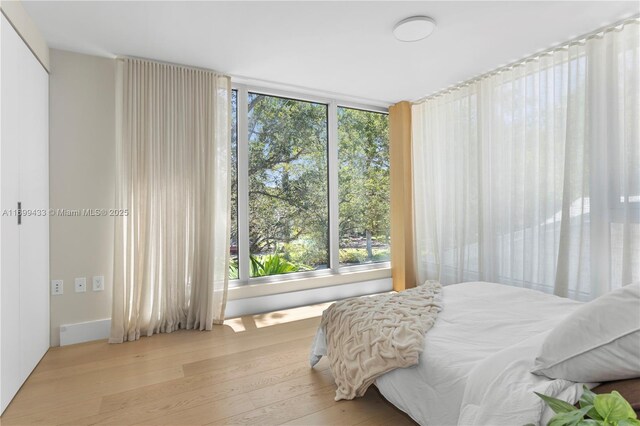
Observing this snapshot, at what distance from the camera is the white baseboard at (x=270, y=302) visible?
2.92 meters

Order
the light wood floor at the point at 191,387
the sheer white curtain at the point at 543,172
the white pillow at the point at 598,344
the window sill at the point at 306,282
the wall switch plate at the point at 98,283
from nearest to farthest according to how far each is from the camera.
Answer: the white pillow at the point at 598,344
the light wood floor at the point at 191,387
the sheer white curtain at the point at 543,172
the wall switch plate at the point at 98,283
the window sill at the point at 306,282

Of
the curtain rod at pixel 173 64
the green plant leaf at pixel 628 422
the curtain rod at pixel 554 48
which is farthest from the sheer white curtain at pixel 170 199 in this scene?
the green plant leaf at pixel 628 422

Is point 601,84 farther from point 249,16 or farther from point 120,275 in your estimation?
point 120,275

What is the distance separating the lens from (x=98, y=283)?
3014 millimetres

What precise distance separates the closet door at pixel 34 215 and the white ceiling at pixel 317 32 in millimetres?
476

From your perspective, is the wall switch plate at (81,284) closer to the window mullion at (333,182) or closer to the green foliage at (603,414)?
the window mullion at (333,182)

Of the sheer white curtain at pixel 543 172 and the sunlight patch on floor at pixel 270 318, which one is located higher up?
the sheer white curtain at pixel 543 172

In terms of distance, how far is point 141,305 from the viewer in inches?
120

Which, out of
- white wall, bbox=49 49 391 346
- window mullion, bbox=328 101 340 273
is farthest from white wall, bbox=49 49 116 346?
window mullion, bbox=328 101 340 273

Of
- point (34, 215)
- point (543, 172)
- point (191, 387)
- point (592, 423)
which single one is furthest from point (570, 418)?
point (34, 215)

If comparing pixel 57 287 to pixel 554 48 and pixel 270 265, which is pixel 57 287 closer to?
pixel 270 265

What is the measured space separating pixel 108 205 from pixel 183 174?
69cm

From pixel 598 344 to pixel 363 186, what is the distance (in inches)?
143

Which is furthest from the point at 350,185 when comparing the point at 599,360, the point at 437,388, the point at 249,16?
the point at 599,360
